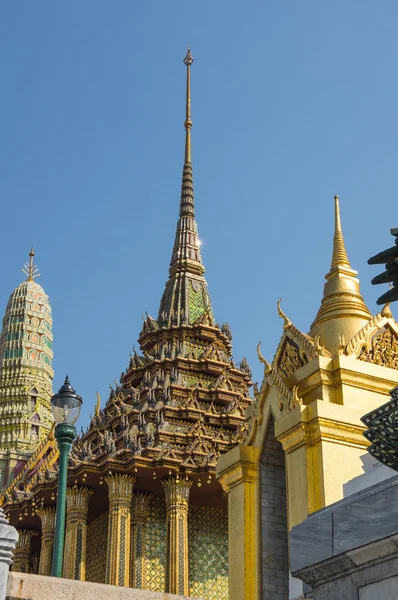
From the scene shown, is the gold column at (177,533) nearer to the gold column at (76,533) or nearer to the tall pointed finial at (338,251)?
the gold column at (76,533)

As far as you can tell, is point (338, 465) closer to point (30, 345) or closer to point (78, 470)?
point (78, 470)

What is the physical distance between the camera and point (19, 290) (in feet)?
178

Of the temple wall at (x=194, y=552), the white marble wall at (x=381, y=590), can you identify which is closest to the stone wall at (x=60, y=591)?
the white marble wall at (x=381, y=590)

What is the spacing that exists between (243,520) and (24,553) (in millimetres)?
19201

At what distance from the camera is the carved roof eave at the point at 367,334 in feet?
56.6

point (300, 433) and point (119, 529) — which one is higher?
point (119, 529)

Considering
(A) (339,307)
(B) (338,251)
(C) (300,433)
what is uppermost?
(B) (338,251)

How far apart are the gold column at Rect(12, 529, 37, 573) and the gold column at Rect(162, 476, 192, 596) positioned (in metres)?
7.81

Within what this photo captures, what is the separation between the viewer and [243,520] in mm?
16031

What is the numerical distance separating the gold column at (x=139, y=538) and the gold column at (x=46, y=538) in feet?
10.4

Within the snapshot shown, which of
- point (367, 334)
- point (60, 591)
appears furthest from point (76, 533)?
point (60, 591)

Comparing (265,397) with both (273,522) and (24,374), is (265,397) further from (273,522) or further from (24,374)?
(24,374)

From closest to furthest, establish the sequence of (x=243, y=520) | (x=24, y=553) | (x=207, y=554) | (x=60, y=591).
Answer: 1. (x=60, y=591)
2. (x=243, y=520)
3. (x=207, y=554)
4. (x=24, y=553)

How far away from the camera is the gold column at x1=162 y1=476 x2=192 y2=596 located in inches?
1022
